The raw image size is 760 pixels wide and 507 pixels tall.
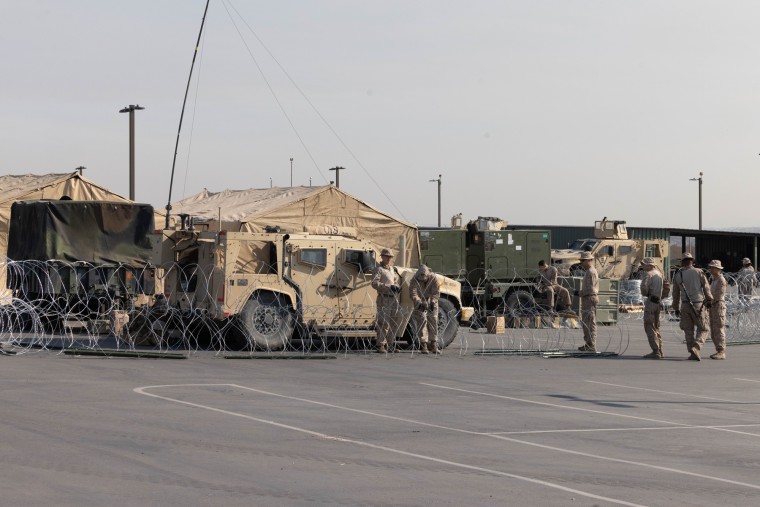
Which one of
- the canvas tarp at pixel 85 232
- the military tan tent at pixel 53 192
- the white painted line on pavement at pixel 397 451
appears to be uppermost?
the military tan tent at pixel 53 192

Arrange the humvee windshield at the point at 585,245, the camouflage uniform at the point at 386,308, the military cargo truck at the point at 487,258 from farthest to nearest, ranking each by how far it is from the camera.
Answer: the humvee windshield at the point at 585,245 < the military cargo truck at the point at 487,258 < the camouflage uniform at the point at 386,308

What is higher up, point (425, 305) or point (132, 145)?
point (132, 145)

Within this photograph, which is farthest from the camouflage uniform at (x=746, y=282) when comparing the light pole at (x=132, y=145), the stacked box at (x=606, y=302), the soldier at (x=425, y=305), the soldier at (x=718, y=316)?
the light pole at (x=132, y=145)

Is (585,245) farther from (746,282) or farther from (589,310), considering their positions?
(589,310)

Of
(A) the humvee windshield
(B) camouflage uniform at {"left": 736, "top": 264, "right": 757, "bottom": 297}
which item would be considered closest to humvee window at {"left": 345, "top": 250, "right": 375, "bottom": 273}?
(B) camouflage uniform at {"left": 736, "top": 264, "right": 757, "bottom": 297}

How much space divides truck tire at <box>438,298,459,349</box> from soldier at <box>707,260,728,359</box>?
468 cm

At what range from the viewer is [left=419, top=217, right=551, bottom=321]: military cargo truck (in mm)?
30547

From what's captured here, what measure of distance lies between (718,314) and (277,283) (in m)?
8.01

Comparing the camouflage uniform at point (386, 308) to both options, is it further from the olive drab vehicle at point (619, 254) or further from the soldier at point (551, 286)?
the olive drab vehicle at point (619, 254)

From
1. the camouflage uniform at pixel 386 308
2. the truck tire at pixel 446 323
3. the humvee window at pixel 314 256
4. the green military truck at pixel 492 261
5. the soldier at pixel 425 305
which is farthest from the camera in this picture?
the green military truck at pixel 492 261

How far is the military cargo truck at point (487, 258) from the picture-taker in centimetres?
3055

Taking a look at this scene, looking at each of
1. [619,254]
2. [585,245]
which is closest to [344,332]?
[619,254]

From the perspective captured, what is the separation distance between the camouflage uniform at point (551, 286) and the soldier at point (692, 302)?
6.21 metres

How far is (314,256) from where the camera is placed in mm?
20234
